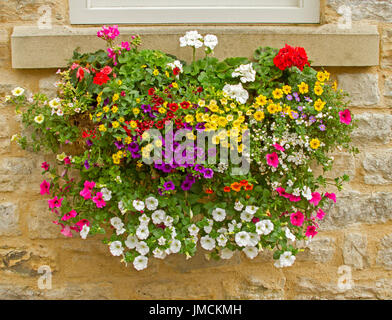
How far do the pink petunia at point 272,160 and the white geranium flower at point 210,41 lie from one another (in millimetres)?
616

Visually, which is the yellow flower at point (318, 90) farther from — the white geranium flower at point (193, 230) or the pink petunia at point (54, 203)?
the pink petunia at point (54, 203)

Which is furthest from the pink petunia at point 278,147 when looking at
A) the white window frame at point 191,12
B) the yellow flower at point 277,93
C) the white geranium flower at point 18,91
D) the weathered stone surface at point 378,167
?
the white geranium flower at point 18,91

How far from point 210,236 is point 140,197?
1.24ft

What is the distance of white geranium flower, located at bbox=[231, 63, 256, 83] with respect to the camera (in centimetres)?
195

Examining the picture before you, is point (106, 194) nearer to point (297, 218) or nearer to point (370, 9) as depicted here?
point (297, 218)

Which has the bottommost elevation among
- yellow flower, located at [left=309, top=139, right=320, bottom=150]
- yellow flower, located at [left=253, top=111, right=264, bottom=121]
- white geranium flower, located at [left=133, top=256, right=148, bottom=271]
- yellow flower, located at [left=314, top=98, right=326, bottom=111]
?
white geranium flower, located at [left=133, top=256, right=148, bottom=271]

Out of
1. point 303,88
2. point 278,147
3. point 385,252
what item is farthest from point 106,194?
point 385,252

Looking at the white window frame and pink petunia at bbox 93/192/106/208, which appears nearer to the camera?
pink petunia at bbox 93/192/106/208

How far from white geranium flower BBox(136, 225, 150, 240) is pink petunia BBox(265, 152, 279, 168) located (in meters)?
0.65

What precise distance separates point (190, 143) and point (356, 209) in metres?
1.11

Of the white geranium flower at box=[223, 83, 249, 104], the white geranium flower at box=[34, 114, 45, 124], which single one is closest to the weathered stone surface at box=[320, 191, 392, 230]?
the white geranium flower at box=[223, 83, 249, 104]

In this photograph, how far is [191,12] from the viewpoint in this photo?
2.24m

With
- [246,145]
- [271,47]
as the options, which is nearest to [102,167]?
[246,145]

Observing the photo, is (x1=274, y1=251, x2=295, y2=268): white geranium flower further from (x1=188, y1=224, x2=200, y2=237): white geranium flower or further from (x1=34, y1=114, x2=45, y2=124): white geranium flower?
(x1=34, y1=114, x2=45, y2=124): white geranium flower
